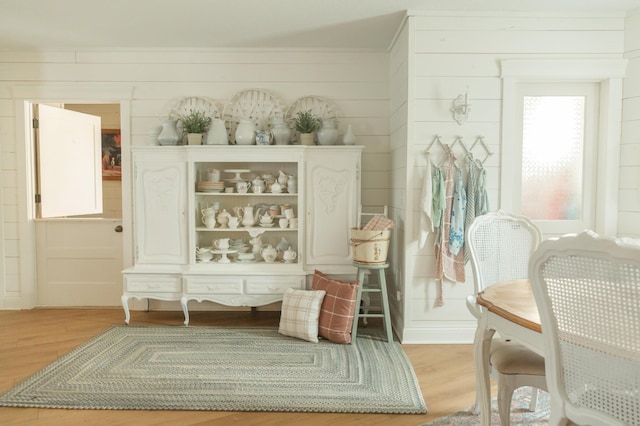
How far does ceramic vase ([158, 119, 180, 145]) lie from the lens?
4.16 m

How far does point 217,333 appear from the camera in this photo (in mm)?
3801

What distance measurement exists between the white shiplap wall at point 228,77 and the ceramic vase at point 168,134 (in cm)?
20

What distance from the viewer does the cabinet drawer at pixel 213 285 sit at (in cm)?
395

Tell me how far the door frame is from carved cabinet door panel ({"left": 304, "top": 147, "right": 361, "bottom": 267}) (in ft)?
5.64

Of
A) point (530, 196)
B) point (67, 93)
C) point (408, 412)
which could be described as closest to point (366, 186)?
point (530, 196)

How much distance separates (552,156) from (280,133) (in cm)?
217

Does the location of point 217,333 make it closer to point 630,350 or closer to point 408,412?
point 408,412

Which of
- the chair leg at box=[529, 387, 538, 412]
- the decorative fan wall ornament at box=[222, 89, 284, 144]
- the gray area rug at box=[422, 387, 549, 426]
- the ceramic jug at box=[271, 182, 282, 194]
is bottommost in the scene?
the gray area rug at box=[422, 387, 549, 426]

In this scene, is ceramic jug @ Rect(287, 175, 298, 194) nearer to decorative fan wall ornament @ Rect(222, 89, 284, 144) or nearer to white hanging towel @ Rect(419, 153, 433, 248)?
decorative fan wall ornament @ Rect(222, 89, 284, 144)

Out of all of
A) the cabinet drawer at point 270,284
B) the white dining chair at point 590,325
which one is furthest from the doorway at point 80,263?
the white dining chair at point 590,325

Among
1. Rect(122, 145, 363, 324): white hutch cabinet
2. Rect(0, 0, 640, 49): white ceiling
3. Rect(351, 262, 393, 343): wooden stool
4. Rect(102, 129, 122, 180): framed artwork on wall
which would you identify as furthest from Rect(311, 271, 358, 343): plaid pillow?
Rect(102, 129, 122, 180): framed artwork on wall

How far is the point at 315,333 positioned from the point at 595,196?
2.31 metres

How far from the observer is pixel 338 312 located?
11.7ft

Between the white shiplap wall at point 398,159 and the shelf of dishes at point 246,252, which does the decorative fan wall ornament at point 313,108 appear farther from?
the shelf of dishes at point 246,252
